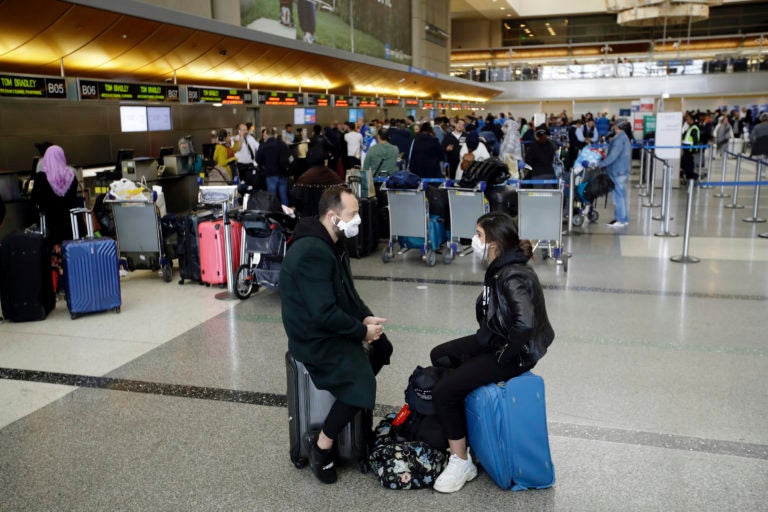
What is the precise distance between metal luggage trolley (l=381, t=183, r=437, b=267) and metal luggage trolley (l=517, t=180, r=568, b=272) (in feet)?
3.93

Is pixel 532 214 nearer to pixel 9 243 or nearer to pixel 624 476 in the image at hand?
pixel 624 476

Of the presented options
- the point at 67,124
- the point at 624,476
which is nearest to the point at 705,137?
the point at 67,124

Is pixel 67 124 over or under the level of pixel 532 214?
over

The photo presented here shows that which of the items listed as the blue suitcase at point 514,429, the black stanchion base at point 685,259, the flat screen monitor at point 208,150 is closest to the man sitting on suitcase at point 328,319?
the blue suitcase at point 514,429

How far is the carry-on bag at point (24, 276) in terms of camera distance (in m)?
6.24

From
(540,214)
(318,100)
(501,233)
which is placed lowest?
(540,214)

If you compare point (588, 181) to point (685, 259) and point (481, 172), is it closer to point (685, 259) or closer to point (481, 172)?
point (685, 259)

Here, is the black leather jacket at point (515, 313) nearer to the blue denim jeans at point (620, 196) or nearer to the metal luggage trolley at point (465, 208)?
the metal luggage trolley at point (465, 208)

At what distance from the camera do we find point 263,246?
7035 millimetres

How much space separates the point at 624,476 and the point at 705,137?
1968cm

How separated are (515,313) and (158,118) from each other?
12443mm

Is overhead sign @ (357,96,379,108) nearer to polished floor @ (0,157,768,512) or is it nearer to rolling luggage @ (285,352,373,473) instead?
polished floor @ (0,157,768,512)

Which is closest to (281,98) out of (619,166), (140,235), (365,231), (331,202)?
(365,231)

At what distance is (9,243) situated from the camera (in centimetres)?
622
